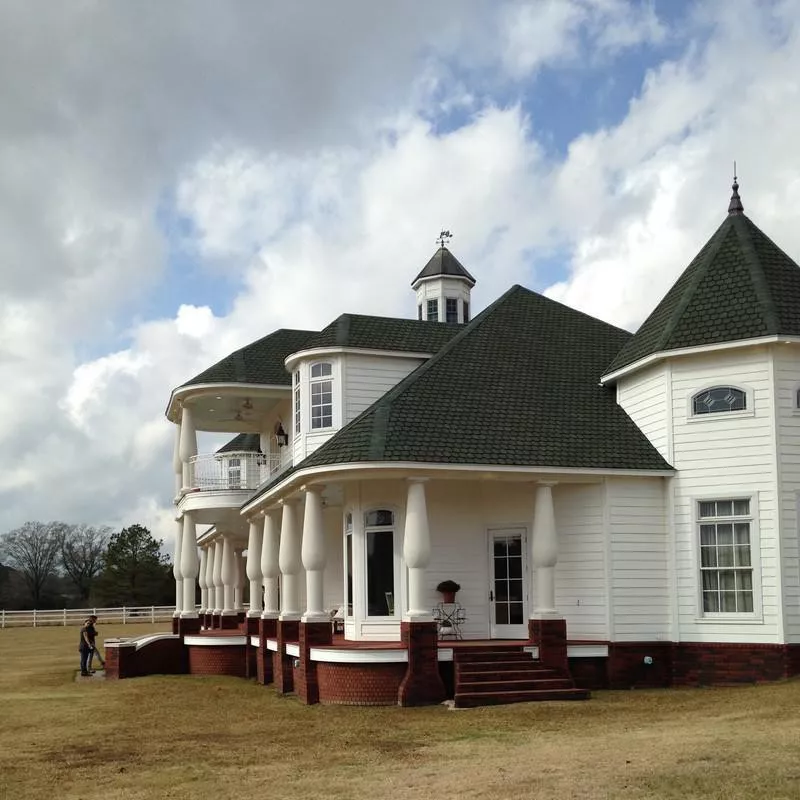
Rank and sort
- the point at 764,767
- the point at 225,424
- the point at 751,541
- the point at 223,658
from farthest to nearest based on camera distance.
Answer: the point at 225,424 < the point at 223,658 < the point at 751,541 < the point at 764,767

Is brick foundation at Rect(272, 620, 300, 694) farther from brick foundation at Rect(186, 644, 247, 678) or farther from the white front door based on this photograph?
brick foundation at Rect(186, 644, 247, 678)

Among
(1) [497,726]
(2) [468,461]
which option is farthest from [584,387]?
(1) [497,726]

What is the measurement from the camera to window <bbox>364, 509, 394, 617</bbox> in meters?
20.2

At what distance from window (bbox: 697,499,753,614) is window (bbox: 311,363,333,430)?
8.61 metres

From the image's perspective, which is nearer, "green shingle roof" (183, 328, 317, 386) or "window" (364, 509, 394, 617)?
"window" (364, 509, 394, 617)

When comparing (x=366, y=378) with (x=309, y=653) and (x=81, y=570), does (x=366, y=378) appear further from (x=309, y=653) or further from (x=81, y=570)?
(x=81, y=570)

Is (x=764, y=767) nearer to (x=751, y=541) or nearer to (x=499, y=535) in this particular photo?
(x=751, y=541)

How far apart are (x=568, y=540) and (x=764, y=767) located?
32.1 ft

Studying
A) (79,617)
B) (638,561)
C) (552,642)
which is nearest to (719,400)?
(638,561)

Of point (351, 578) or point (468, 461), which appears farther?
point (351, 578)

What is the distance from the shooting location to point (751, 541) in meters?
19.0

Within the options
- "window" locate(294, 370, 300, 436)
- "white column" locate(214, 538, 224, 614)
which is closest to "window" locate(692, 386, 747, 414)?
"window" locate(294, 370, 300, 436)

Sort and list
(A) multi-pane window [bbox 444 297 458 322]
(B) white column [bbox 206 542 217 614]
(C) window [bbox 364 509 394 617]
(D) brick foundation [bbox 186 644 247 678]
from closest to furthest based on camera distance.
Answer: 1. (C) window [bbox 364 509 394 617]
2. (D) brick foundation [bbox 186 644 247 678]
3. (A) multi-pane window [bbox 444 297 458 322]
4. (B) white column [bbox 206 542 217 614]

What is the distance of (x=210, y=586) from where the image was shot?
121ft
